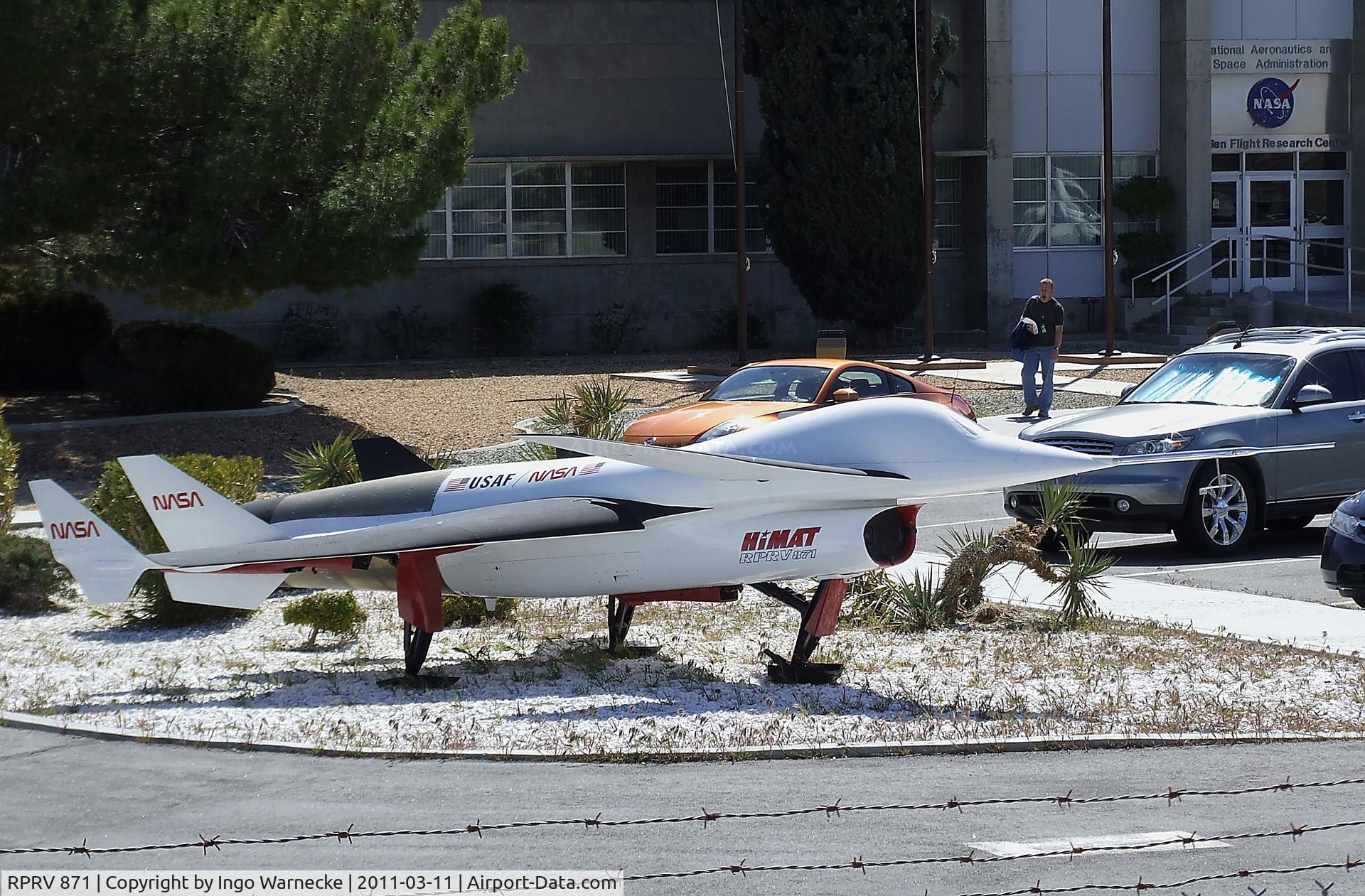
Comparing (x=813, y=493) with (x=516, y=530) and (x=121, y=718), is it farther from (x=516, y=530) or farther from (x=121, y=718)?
(x=121, y=718)

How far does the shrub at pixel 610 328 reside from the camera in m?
32.9

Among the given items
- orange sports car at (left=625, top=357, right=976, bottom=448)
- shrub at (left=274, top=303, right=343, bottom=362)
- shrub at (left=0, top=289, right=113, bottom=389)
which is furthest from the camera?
shrub at (left=274, top=303, right=343, bottom=362)

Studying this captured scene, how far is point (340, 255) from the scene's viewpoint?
19.1 metres

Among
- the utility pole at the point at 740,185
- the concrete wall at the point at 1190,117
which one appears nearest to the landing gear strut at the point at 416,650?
the utility pole at the point at 740,185

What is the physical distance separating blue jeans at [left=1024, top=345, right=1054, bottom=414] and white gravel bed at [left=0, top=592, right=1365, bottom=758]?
11837mm

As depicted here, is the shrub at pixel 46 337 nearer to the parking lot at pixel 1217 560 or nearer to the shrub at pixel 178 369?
the shrub at pixel 178 369

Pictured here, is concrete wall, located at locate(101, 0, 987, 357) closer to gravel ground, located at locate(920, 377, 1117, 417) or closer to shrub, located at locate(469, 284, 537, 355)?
shrub, located at locate(469, 284, 537, 355)

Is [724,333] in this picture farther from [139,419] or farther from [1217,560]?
[1217,560]

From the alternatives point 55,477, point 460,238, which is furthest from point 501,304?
point 55,477

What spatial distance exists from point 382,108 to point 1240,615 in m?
13.6

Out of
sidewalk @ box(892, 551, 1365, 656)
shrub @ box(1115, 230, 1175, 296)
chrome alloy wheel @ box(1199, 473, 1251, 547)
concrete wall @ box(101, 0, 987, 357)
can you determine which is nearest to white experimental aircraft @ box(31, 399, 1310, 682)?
sidewalk @ box(892, 551, 1365, 656)

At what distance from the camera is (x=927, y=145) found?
29797mm

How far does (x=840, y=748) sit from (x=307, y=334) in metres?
25.0

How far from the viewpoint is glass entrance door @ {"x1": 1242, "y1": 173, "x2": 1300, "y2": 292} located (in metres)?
34.7
